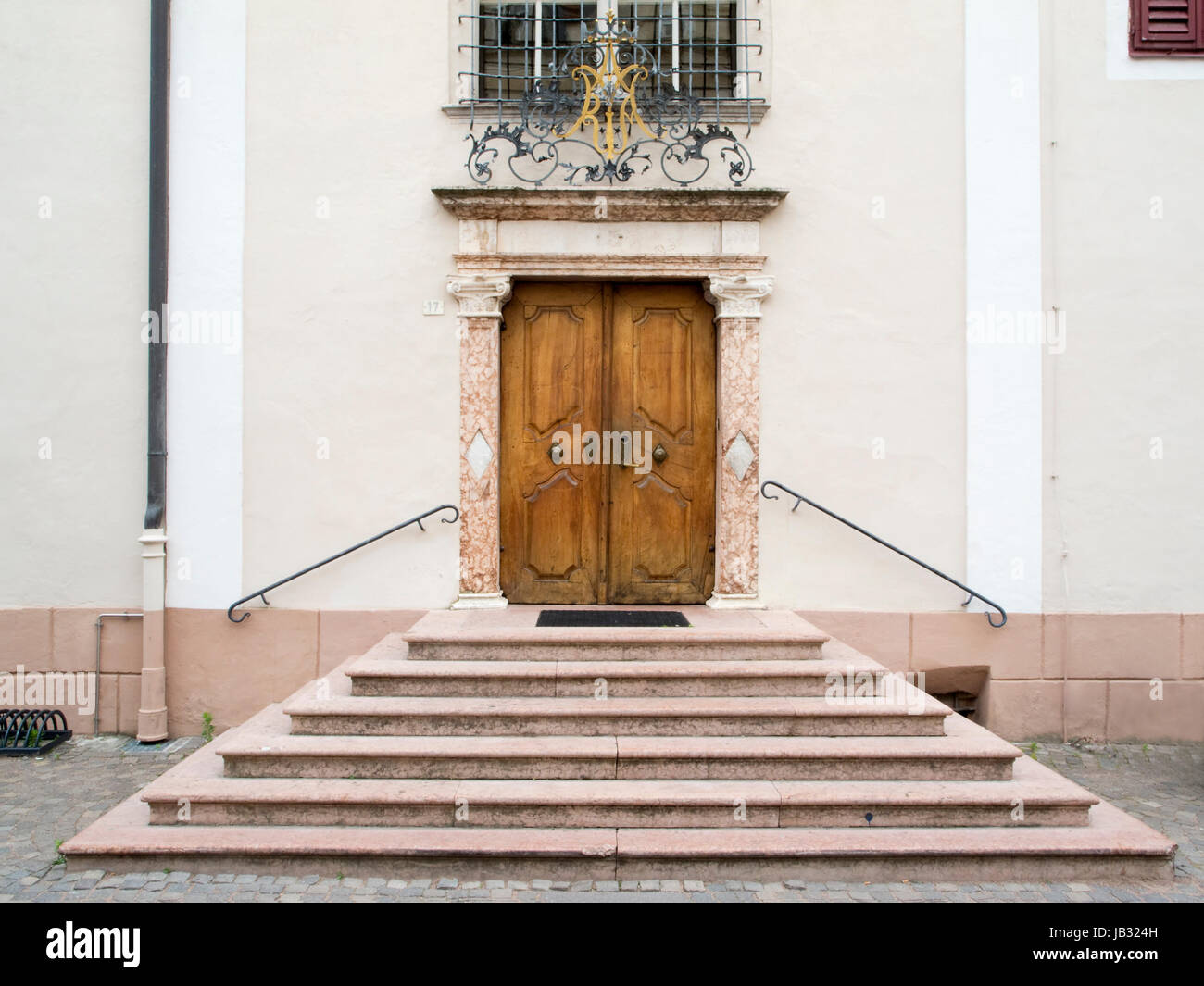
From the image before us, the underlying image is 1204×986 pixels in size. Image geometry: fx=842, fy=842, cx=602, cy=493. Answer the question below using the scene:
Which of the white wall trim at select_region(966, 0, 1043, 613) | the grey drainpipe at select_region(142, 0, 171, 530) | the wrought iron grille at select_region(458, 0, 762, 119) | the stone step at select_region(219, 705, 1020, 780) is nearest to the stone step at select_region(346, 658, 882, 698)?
the stone step at select_region(219, 705, 1020, 780)

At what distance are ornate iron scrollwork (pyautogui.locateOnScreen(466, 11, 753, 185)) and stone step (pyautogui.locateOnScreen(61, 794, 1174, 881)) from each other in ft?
13.4

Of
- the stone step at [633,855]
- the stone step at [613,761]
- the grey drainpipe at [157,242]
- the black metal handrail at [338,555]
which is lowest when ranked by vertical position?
the stone step at [633,855]

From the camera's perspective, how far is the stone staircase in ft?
11.9

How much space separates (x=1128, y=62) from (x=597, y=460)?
4487 millimetres

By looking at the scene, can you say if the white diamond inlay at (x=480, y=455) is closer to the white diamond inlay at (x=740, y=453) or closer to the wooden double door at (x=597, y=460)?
the wooden double door at (x=597, y=460)

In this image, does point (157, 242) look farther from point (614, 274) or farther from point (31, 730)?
point (31, 730)

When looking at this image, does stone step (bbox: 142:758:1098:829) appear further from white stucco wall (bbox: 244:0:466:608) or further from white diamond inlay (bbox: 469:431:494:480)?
white diamond inlay (bbox: 469:431:494:480)

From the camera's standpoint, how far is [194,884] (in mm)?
3539

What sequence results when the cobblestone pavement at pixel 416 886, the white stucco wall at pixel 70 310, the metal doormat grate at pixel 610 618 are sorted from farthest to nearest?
the white stucco wall at pixel 70 310 < the metal doormat grate at pixel 610 618 < the cobblestone pavement at pixel 416 886

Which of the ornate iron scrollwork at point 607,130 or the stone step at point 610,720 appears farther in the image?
the ornate iron scrollwork at point 607,130

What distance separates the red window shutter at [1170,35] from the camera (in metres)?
5.66

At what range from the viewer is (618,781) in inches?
159

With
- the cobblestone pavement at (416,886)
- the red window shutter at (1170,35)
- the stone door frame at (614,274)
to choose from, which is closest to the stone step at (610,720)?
the cobblestone pavement at (416,886)

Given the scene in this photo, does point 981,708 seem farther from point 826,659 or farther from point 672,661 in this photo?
point 672,661
